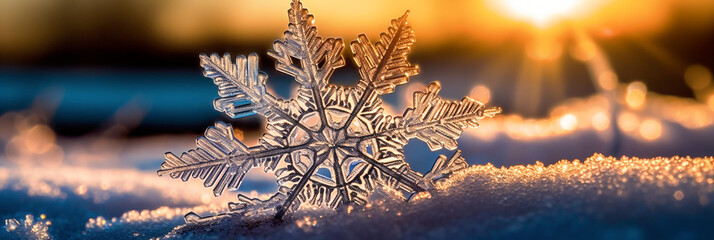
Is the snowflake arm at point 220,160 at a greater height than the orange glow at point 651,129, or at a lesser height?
lesser

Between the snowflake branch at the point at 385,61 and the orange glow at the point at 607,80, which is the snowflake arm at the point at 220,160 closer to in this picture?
the snowflake branch at the point at 385,61

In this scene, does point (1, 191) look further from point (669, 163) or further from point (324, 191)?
point (669, 163)

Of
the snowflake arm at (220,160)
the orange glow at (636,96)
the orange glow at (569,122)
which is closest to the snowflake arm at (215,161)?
the snowflake arm at (220,160)

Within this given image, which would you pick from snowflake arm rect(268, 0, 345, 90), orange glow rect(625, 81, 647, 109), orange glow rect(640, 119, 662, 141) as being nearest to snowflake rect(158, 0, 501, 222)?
snowflake arm rect(268, 0, 345, 90)

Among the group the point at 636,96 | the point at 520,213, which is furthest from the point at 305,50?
the point at 636,96

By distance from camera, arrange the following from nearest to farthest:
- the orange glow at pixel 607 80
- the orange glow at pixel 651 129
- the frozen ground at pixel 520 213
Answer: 1. the frozen ground at pixel 520 213
2. the orange glow at pixel 651 129
3. the orange glow at pixel 607 80

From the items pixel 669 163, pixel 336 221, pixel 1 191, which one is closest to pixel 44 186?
pixel 1 191

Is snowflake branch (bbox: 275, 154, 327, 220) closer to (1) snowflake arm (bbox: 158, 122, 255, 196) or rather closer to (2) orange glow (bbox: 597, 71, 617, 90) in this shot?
(1) snowflake arm (bbox: 158, 122, 255, 196)
